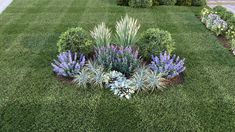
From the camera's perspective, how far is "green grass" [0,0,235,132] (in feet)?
16.3

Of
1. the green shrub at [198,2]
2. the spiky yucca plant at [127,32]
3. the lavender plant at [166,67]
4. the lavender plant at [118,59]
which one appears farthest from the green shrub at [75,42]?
the green shrub at [198,2]

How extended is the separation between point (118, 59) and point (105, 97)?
3.07ft

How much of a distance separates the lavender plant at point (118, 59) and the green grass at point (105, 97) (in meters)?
0.65

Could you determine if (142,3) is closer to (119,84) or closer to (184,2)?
(184,2)

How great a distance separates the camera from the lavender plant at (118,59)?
614cm

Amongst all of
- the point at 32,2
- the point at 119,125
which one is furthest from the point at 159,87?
the point at 32,2

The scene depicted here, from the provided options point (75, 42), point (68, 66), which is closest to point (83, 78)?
point (68, 66)

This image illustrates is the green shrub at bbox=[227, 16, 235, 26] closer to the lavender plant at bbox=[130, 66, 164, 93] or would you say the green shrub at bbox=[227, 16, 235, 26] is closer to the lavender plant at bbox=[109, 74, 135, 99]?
the lavender plant at bbox=[130, 66, 164, 93]

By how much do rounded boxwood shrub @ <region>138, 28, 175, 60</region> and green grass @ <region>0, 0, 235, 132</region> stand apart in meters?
0.81

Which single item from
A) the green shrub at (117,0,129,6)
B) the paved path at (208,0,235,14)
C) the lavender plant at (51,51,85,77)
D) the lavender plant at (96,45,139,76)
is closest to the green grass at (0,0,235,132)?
the lavender plant at (51,51,85,77)

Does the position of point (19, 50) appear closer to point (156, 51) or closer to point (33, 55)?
point (33, 55)

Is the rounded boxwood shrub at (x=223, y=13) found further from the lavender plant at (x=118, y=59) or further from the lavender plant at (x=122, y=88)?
the lavender plant at (x=122, y=88)

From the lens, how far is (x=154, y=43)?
659cm

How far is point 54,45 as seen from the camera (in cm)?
793
